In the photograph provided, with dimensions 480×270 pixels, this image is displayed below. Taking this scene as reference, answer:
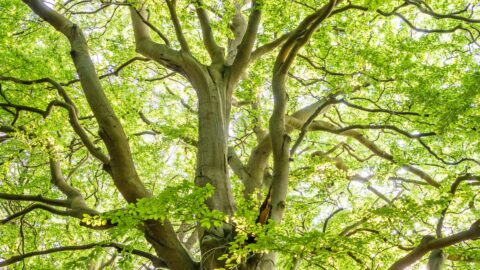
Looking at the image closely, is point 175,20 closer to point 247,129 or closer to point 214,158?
point 214,158

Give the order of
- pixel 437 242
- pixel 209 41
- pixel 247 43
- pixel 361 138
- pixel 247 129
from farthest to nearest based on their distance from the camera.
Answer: pixel 247 129
pixel 361 138
pixel 209 41
pixel 247 43
pixel 437 242

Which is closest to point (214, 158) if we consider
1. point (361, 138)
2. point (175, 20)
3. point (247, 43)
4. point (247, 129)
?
point (247, 43)

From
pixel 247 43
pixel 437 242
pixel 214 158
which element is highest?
pixel 247 43

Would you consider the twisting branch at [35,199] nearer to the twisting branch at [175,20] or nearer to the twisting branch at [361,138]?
the twisting branch at [175,20]

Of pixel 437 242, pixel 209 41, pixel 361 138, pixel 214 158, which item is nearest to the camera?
pixel 437 242

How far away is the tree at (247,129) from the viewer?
458 cm

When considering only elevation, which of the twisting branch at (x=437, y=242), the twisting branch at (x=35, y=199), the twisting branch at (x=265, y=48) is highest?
the twisting branch at (x=265, y=48)

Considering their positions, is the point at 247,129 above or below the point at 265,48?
above

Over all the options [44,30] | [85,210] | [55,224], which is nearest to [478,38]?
[85,210]

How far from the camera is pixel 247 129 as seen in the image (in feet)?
37.0

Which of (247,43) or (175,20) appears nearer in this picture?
(175,20)

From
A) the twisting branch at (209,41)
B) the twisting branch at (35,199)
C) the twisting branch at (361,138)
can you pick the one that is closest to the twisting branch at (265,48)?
the twisting branch at (209,41)

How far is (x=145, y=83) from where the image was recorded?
10.9m

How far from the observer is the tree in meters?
4.58
